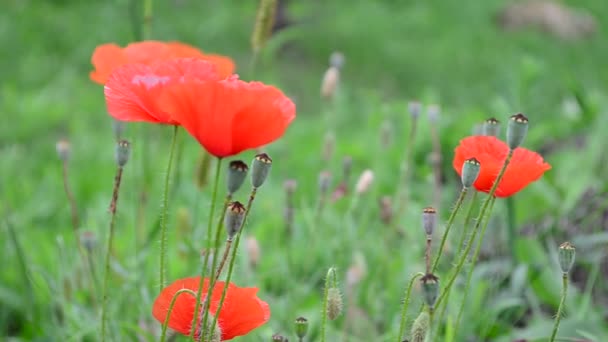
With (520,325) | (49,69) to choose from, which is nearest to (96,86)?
(49,69)

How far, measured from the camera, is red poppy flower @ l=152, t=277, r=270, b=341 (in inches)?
43.1

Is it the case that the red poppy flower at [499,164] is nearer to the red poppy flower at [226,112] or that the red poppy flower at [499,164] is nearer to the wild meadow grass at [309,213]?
the wild meadow grass at [309,213]

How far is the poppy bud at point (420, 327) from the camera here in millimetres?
1047

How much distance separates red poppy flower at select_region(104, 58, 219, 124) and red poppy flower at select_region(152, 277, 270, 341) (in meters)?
0.23

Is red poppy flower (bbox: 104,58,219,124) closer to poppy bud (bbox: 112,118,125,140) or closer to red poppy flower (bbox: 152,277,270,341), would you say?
red poppy flower (bbox: 152,277,270,341)

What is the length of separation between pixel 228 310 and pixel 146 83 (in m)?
0.31

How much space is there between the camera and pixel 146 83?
3.42 ft

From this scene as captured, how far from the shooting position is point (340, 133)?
15.1ft

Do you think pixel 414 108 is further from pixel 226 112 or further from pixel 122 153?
pixel 226 112

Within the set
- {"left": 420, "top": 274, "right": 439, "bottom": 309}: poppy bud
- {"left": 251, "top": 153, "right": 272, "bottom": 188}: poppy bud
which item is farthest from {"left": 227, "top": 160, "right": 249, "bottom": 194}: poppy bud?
{"left": 420, "top": 274, "right": 439, "bottom": 309}: poppy bud

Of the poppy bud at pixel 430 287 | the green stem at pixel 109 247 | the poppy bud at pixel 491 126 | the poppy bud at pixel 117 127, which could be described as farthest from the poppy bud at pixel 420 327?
the poppy bud at pixel 117 127

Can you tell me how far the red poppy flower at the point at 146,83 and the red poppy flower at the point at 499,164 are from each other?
373mm

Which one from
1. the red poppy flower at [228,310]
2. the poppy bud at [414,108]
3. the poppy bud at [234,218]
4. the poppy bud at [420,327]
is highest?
the poppy bud at [414,108]

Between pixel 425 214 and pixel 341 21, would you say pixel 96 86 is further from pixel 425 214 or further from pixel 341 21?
pixel 425 214
